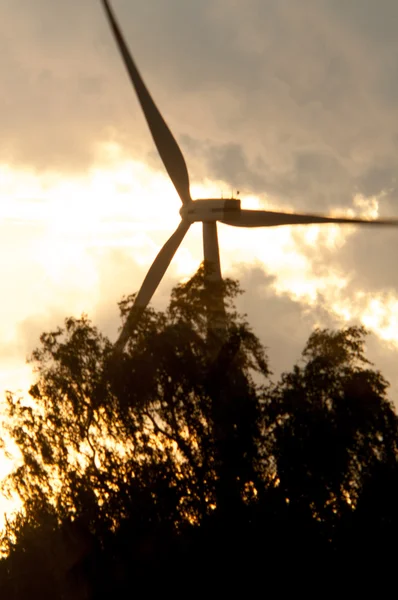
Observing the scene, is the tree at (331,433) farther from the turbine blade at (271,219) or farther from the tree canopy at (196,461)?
the turbine blade at (271,219)

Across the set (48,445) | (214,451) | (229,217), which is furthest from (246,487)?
(229,217)

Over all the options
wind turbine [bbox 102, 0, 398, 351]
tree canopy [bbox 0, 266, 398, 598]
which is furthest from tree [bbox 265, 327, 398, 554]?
wind turbine [bbox 102, 0, 398, 351]

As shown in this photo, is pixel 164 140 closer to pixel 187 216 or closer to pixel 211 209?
pixel 187 216

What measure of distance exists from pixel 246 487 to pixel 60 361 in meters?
11.3

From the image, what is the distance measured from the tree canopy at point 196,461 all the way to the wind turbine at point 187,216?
7.49ft

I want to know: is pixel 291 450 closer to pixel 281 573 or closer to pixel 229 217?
pixel 281 573

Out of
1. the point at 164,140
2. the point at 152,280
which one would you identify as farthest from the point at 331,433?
the point at 164,140

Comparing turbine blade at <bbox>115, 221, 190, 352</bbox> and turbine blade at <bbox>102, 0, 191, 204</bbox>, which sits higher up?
turbine blade at <bbox>102, 0, 191, 204</bbox>

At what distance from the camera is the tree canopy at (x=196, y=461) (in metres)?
48.6

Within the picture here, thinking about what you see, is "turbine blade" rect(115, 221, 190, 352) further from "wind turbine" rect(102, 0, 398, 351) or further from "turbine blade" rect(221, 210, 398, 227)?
"turbine blade" rect(221, 210, 398, 227)

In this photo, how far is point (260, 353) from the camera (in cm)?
5297

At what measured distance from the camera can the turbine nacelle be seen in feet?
187

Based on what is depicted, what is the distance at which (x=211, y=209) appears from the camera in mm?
57125

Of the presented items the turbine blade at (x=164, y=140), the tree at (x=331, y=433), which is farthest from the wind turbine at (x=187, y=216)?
the tree at (x=331, y=433)
